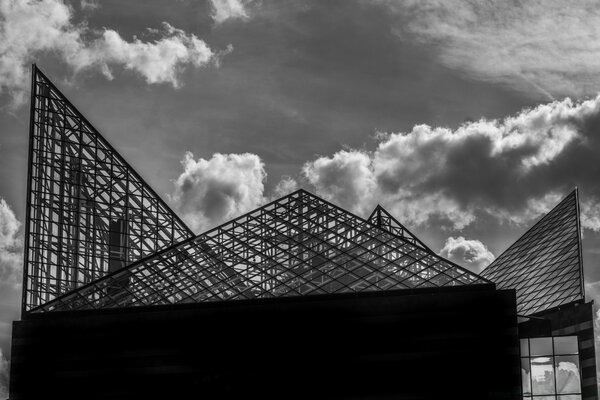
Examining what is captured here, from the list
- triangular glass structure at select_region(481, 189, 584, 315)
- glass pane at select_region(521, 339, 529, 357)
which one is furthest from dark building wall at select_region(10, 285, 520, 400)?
triangular glass structure at select_region(481, 189, 584, 315)

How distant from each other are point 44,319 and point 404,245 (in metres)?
20.6

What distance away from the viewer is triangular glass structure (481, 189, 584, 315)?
6038 centimetres

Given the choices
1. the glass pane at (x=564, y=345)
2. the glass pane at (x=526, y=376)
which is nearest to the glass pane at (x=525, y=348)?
the glass pane at (x=526, y=376)

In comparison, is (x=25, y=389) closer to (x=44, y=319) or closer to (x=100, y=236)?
(x=44, y=319)

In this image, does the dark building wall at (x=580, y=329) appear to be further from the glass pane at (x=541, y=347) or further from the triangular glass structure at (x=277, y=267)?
the triangular glass structure at (x=277, y=267)

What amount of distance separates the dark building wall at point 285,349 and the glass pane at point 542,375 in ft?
21.6

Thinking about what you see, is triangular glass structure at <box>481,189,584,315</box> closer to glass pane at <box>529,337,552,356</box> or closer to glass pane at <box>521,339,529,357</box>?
glass pane at <box>529,337,552,356</box>

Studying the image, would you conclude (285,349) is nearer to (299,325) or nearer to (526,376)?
(299,325)

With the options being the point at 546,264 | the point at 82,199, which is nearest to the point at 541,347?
the point at 546,264

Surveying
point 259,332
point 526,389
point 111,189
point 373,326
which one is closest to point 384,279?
point 373,326

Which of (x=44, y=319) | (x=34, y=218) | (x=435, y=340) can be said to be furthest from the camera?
(x=34, y=218)

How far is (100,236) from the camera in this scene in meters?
66.5

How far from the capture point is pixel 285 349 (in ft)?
167

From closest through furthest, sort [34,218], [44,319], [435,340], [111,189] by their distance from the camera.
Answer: [435,340] → [44,319] → [34,218] → [111,189]
